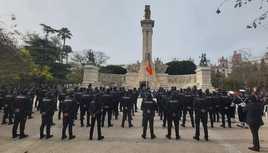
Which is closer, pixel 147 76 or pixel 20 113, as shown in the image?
pixel 20 113

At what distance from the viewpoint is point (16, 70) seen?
104 feet

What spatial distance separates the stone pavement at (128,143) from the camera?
10438 mm

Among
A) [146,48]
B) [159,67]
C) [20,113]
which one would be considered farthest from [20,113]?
[159,67]

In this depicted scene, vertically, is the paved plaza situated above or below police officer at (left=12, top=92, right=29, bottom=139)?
below

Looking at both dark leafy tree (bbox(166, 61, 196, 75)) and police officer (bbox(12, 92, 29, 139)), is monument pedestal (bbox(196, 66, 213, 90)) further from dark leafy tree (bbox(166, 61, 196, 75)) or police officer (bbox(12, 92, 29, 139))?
police officer (bbox(12, 92, 29, 139))

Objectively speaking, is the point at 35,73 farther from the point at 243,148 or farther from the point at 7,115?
the point at 243,148

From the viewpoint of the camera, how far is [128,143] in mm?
11625

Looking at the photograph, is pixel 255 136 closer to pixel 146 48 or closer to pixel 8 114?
pixel 8 114

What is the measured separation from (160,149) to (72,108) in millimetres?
4377

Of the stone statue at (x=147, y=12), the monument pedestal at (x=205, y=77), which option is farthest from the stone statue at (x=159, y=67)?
the monument pedestal at (x=205, y=77)

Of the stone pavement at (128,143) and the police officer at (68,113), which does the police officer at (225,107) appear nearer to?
the stone pavement at (128,143)

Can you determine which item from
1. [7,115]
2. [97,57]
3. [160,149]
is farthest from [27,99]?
[97,57]

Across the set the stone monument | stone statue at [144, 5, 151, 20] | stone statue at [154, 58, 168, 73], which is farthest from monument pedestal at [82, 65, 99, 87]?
stone statue at [144, 5, 151, 20]

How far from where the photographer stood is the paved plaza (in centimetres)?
1044
